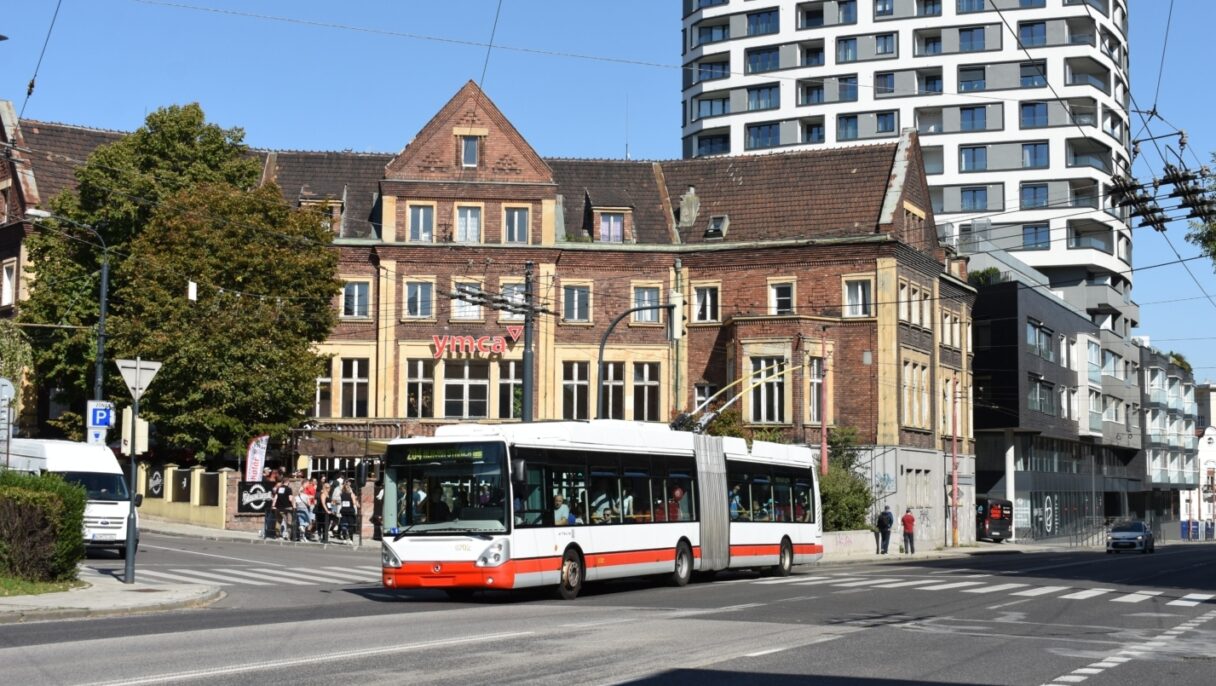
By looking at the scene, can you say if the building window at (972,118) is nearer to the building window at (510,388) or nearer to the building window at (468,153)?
the building window at (468,153)

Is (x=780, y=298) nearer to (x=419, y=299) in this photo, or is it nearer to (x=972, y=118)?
(x=419, y=299)

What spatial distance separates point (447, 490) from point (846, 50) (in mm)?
84125

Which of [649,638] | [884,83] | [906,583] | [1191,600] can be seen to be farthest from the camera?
[884,83]

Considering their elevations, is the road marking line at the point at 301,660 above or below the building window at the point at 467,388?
below

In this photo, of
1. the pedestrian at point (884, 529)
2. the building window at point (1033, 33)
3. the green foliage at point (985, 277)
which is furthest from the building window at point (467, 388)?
the building window at point (1033, 33)

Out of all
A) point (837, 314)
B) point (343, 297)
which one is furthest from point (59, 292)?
point (837, 314)

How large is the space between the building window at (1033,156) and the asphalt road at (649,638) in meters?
74.8

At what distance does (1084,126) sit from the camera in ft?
321

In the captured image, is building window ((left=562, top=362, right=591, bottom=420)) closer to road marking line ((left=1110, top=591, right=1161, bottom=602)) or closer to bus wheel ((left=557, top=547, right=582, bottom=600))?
road marking line ((left=1110, top=591, right=1161, bottom=602))

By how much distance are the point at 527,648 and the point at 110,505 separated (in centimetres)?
2111

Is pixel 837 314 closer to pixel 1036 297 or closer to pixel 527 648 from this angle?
pixel 1036 297

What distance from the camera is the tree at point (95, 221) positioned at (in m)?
52.1

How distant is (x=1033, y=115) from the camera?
9969 cm

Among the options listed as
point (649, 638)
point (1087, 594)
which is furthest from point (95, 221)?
point (649, 638)
